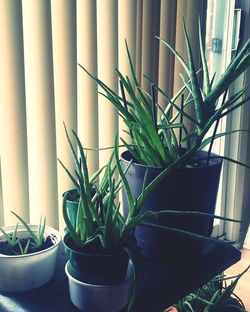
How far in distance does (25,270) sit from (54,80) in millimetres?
432

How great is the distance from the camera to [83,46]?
0.95m

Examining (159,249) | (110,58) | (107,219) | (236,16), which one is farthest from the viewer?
(236,16)

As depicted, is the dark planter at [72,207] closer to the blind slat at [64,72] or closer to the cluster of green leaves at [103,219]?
the cluster of green leaves at [103,219]

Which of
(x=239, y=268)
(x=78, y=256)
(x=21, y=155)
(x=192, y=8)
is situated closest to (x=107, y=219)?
(x=78, y=256)

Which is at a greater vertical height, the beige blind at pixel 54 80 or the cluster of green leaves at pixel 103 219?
the beige blind at pixel 54 80

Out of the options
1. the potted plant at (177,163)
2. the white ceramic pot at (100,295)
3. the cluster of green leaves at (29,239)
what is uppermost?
the potted plant at (177,163)

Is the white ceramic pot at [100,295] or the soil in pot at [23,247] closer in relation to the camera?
the white ceramic pot at [100,295]

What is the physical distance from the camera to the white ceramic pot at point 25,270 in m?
0.65

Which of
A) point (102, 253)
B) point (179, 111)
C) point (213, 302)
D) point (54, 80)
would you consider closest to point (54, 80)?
point (54, 80)

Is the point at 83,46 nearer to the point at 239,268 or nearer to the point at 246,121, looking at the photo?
the point at 246,121

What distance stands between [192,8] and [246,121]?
2.46 feet

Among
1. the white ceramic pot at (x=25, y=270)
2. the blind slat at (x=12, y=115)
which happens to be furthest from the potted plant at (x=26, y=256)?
the blind slat at (x=12, y=115)

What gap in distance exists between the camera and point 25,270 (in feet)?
2.17

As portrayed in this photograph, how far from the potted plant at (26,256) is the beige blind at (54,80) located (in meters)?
0.15
